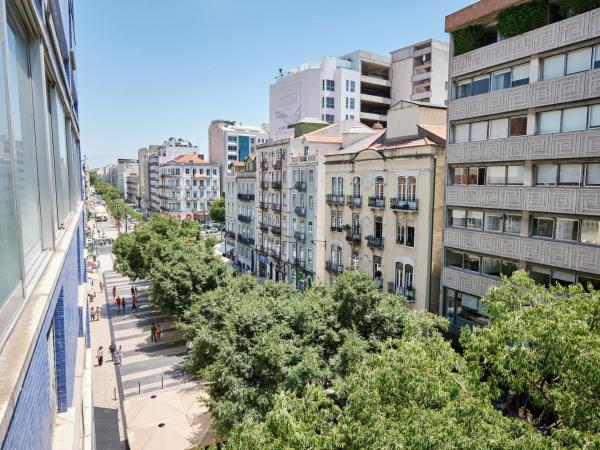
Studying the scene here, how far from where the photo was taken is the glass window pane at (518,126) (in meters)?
19.1

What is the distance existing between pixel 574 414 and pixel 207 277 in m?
20.8

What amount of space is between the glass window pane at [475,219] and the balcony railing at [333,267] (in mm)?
11477

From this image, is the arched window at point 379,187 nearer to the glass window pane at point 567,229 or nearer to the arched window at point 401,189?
the arched window at point 401,189

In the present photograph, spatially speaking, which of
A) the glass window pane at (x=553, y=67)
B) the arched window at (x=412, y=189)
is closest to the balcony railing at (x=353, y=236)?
the arched window at (x=412, y=189)

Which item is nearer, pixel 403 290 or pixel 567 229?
pixel 567 229

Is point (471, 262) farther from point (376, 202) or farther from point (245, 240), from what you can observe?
point (245, 240)

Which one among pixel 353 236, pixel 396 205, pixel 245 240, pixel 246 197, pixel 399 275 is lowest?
pixel 245 240

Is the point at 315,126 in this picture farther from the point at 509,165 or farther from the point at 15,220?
the point at 15,220

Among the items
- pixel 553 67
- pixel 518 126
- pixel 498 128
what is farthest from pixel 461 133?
pixel 553 67

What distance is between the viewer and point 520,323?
884cm

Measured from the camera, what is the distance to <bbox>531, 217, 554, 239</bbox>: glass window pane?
18.5 metres

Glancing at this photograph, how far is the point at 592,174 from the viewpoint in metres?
16.9

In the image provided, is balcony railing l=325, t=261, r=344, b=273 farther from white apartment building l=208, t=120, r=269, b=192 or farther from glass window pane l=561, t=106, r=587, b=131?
white apartment building l=208, t=120, r=269, b=192

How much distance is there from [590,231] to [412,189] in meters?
10.2
